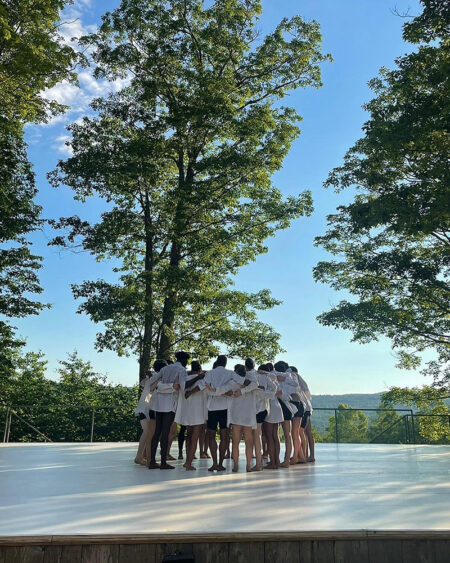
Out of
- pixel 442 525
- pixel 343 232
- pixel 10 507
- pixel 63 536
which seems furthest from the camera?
pixel 343 232

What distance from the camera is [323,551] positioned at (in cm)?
359

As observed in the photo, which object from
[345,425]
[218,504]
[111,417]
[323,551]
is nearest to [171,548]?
[323,551]

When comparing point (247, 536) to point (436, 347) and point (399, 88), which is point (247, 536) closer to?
point (399, 88)

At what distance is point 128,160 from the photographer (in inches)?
608

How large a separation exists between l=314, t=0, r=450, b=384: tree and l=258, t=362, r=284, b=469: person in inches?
255

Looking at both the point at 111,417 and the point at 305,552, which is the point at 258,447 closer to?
the point at 305,552

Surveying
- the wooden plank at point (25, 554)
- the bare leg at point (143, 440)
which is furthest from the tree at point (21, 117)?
the wooden plank at point (25, 554)

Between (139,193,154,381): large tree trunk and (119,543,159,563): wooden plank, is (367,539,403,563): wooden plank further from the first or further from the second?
(139,193,154,381): large tree trunk

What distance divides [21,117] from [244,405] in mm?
14881

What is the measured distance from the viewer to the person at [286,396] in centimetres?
817

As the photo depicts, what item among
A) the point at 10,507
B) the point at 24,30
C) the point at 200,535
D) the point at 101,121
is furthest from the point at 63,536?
the point at 24,30

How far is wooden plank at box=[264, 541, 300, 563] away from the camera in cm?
357

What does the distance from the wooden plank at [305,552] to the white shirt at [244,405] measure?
13.0ft

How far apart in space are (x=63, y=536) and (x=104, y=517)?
0.61 meters
